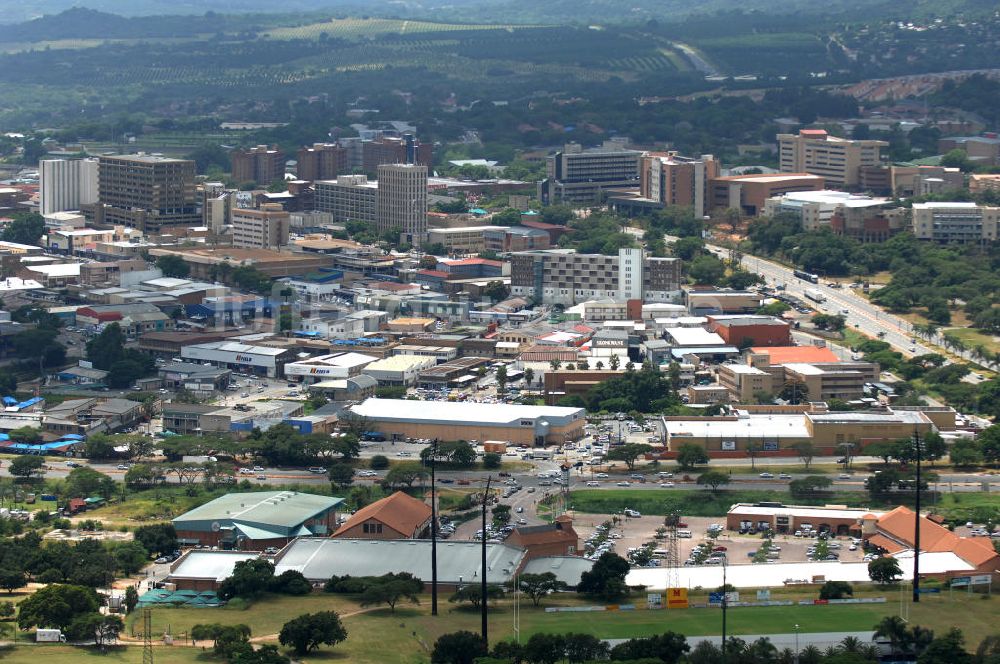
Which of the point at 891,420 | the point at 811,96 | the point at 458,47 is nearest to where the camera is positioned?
the point at 891,420

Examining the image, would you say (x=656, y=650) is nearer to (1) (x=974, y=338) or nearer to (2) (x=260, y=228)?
(1) (x=974, y=338)

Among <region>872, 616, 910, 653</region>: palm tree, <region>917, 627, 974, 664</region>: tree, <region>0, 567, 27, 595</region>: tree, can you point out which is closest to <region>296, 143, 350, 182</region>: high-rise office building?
<region>0, 567, 27, 595</region>: tree

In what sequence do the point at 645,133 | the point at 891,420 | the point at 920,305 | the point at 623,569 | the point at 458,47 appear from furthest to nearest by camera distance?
1. the point at 458,47
2. the point at 645,133
3. the point at 920,305
4. the point at 891,420
5. the point at 623,569

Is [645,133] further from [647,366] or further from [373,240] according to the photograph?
[647,366]

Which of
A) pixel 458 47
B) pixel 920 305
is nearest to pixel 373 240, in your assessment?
pixel 920 305

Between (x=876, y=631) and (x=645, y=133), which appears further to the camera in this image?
(x=645, y=133)

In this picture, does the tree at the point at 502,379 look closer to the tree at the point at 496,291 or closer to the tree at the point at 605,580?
the tree at the point at 496,291
